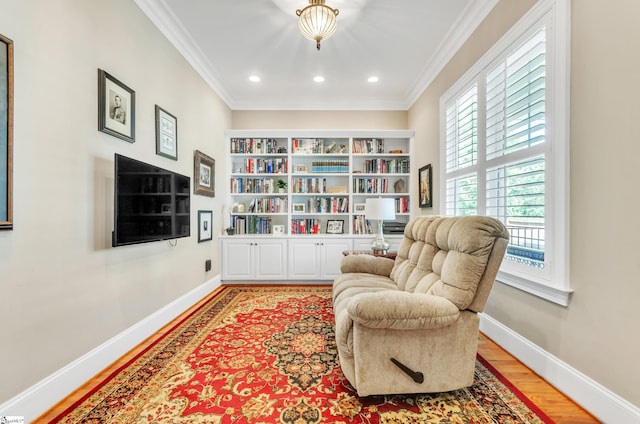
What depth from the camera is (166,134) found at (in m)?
2.68

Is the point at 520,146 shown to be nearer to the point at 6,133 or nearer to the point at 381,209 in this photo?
the point at 381,209

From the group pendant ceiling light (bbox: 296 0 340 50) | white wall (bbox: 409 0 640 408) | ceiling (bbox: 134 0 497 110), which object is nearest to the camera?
white wall (bbox: 409 0 640 408)

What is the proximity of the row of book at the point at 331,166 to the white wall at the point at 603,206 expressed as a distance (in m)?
2.99

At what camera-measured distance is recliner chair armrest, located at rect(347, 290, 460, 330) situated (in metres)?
1.42

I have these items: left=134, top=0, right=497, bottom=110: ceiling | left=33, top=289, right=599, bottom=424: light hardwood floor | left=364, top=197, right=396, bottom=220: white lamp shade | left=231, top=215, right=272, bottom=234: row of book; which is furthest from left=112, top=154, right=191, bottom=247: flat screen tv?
left=364, top=197, right=396, bottom=220: white lamp shade

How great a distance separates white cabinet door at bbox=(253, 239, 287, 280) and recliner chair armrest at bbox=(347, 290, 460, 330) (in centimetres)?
280

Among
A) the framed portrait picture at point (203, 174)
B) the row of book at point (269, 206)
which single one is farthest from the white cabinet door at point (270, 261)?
the framed portrait picture at point (203, 174)

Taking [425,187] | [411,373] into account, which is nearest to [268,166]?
[425,187]

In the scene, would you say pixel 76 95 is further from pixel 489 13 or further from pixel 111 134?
pixel 489 13

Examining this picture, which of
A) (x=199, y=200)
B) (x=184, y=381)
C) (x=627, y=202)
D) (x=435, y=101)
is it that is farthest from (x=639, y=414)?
(x=199, y=200)

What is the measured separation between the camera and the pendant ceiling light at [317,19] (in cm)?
216

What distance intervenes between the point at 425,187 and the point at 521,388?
2.53 metres

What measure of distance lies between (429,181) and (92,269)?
3502 mm

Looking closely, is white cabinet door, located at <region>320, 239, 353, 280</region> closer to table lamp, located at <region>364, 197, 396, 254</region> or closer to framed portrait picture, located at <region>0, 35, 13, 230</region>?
table lamp, located at <region>364, 197, 396, 254</region>
